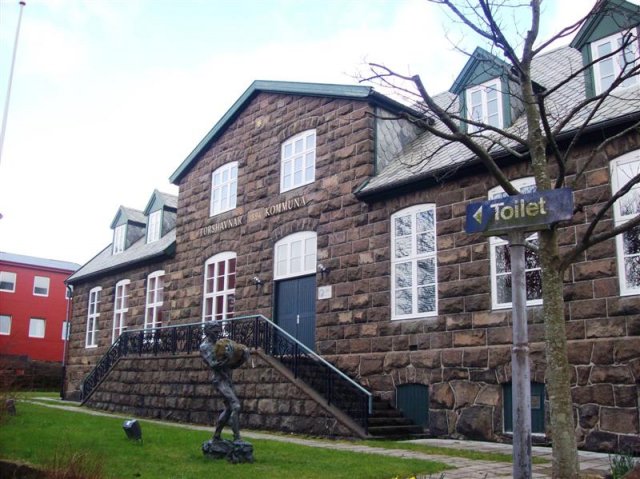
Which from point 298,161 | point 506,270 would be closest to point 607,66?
point 506,270

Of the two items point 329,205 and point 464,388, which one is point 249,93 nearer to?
point 329,205

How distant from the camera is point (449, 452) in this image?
35.9ft

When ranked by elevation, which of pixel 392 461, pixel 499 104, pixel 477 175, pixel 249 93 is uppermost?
pixel 249 93

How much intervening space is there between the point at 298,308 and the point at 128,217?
1462 cm

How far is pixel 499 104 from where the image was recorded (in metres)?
15.1

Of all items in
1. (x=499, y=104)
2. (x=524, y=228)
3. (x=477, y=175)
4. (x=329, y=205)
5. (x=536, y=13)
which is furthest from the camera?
(x=329, y=205)

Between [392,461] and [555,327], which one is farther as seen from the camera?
[392,461]

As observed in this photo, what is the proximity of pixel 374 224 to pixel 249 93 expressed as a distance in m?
7.21

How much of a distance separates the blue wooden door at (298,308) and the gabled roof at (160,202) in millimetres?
10289

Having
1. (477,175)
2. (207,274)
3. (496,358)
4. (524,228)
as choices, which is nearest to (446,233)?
(477,175)

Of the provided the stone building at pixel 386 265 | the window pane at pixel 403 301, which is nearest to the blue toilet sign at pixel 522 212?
the stone building at pixel 386 265

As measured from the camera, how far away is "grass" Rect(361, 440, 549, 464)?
10.2 m

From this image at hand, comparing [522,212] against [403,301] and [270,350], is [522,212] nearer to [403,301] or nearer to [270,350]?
[403,301]

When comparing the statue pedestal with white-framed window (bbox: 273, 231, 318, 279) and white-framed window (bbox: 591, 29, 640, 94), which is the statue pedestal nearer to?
white-framed window (bbox: 273, 231, 318, 279)
